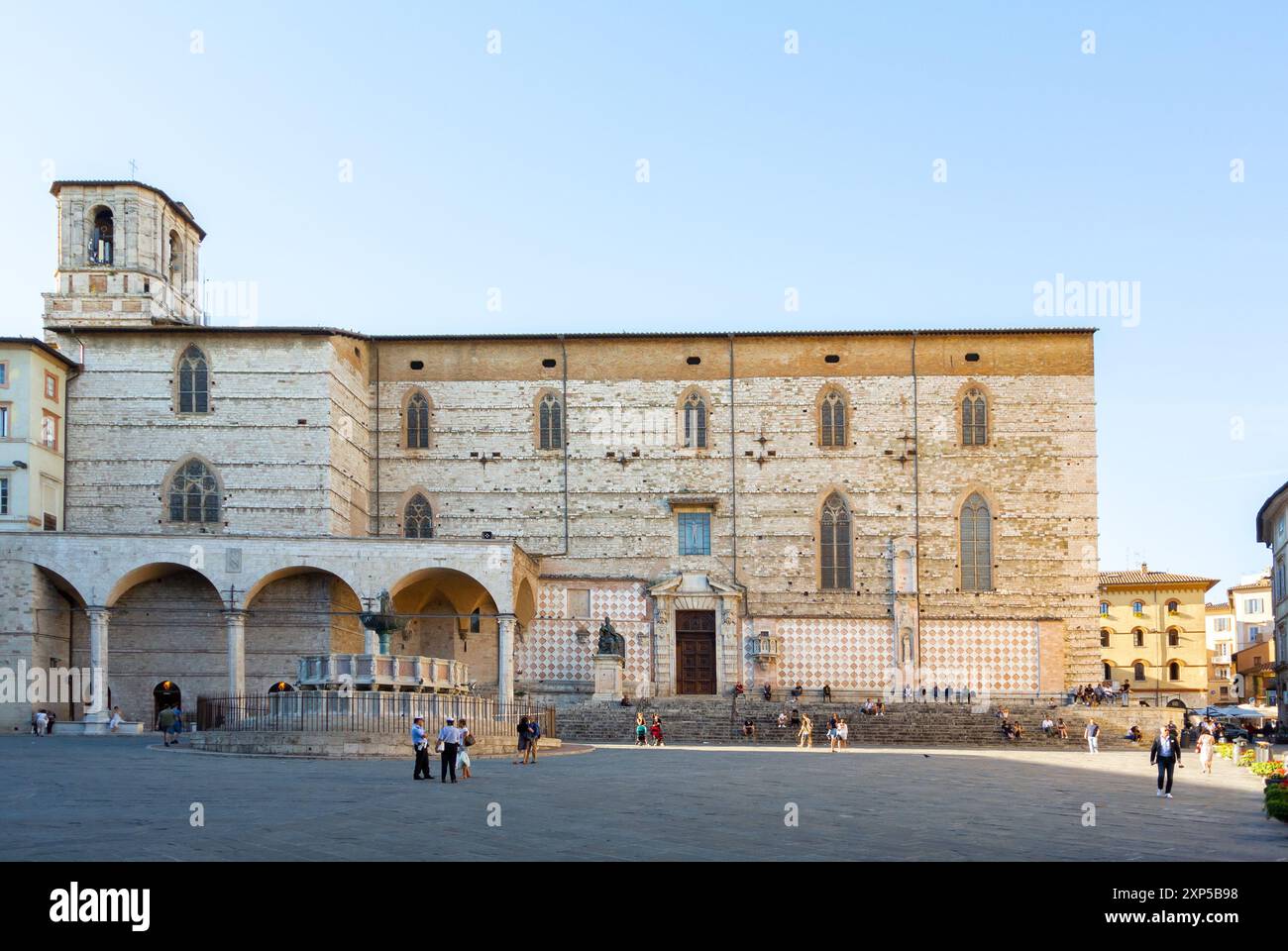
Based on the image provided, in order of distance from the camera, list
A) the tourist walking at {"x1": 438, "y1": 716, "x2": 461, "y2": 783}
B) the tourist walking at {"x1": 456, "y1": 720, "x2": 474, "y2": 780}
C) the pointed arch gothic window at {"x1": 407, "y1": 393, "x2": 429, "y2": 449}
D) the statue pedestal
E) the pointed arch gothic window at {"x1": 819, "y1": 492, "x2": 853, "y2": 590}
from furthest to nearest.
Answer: the pointed arch gothic window at {"x1": 407, "y1": 393, "x2": 429, "y2": 449} → the pointed arch gothic window at {"x1": 819, "y1": 492, "x2": 853, "y2": 590} → the statue pedestal → the tourist walking at {"x1": 456, "y1": 720, "x2": 474, "y2": 780} → the tourist walking at {"x1": 438, "y1": 716, "x2": 461, "y2": 783}

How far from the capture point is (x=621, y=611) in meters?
46.7

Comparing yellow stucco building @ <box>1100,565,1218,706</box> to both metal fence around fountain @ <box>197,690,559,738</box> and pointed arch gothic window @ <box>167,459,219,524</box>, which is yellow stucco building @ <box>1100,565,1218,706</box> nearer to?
pointed arch gothic window @ <box>167,459,219,524</box>

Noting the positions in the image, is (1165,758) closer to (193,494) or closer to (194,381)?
(193,494)

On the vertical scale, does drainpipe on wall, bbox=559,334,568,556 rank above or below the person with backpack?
above

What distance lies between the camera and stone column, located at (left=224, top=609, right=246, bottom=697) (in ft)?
134

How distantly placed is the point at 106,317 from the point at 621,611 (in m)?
18.4

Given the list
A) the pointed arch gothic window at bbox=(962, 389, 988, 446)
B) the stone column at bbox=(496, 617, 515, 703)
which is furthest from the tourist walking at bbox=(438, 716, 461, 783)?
the pointed arch gothic window at bbox=(962, 389, 988, 446)

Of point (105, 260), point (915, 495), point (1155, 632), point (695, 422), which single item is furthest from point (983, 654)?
point (1155, 632)

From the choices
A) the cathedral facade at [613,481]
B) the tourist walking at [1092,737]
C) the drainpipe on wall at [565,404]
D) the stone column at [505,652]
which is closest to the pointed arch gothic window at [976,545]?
the cathedral facade at [613,481]

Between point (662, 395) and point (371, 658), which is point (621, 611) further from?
point (371, 658)

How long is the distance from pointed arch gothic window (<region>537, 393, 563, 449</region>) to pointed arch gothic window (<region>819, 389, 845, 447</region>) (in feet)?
27.0

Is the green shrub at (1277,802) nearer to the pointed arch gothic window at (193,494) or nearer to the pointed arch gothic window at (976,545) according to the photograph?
the pointed arch gothic window at (976,545)
